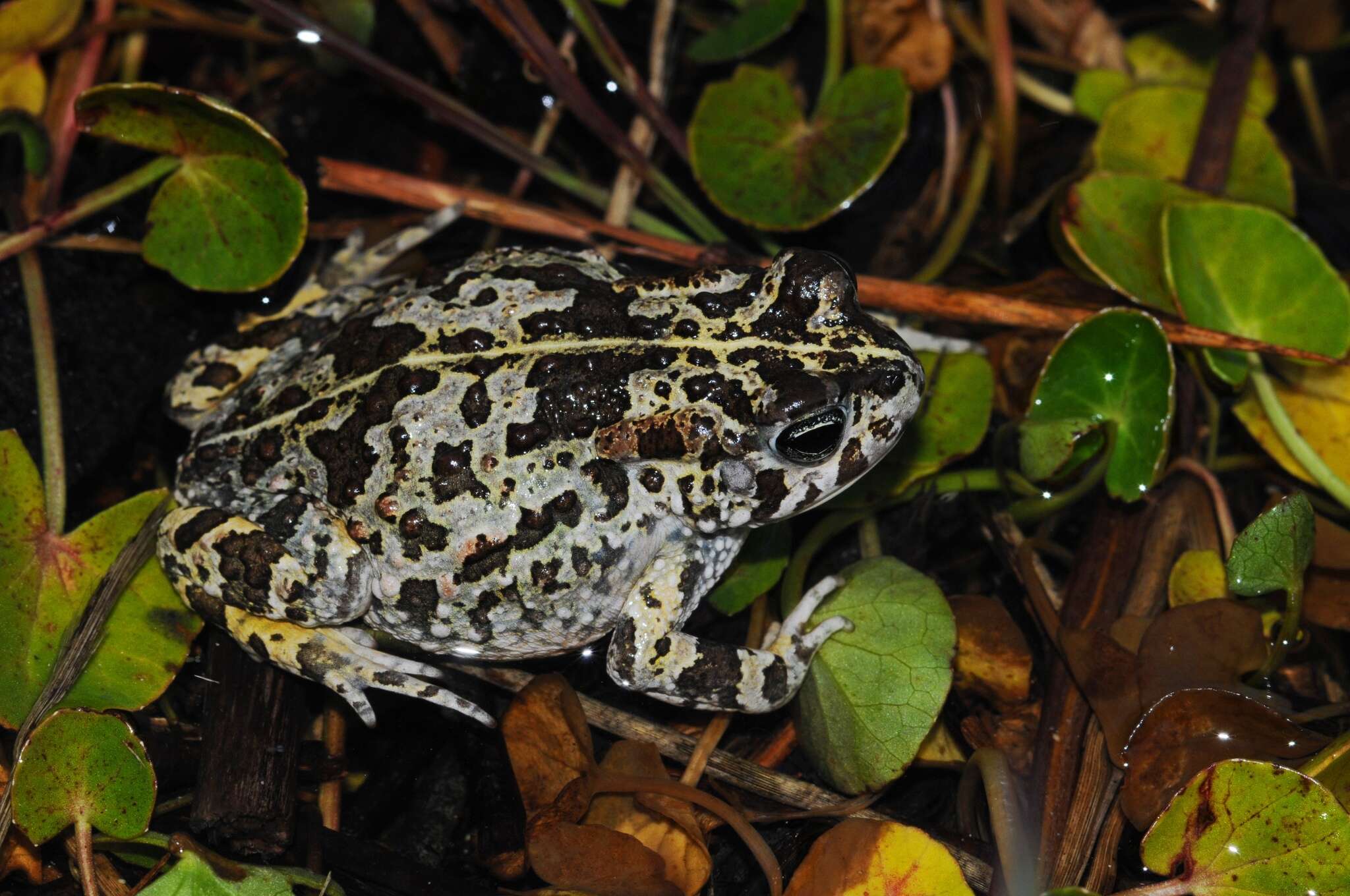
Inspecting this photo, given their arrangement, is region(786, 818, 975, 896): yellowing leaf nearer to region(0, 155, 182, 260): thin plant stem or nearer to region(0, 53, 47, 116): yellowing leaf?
region(0, 155, 182, 260): thin plant stem

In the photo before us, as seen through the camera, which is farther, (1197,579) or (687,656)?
(1197,579)

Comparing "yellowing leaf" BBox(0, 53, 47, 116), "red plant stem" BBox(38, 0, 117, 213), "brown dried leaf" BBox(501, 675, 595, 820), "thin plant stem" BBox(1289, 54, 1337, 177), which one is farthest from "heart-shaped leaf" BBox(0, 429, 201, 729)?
"thin plant stem" BBox(1289, 54, 1337, 177)

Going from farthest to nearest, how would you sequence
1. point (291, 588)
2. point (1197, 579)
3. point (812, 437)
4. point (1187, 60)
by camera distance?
point (1187, 60)
point (1197, 579)
point (291, 588)
point (812, 437)

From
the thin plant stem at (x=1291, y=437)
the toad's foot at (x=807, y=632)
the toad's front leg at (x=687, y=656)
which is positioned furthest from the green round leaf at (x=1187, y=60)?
the toad's front leg at (x=687, y=656)

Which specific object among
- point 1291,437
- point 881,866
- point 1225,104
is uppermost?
point 1225,104

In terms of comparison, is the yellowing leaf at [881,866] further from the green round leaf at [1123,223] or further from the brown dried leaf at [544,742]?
the green round leaf at [1123,223]

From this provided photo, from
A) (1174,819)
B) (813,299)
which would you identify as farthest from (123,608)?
(1174,819)

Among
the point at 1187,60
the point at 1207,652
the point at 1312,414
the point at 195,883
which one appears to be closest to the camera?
the point at 195,883

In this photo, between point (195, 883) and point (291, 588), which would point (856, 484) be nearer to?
point (291, 588)

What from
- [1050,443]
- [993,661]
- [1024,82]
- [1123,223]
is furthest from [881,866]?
[1024,82]
